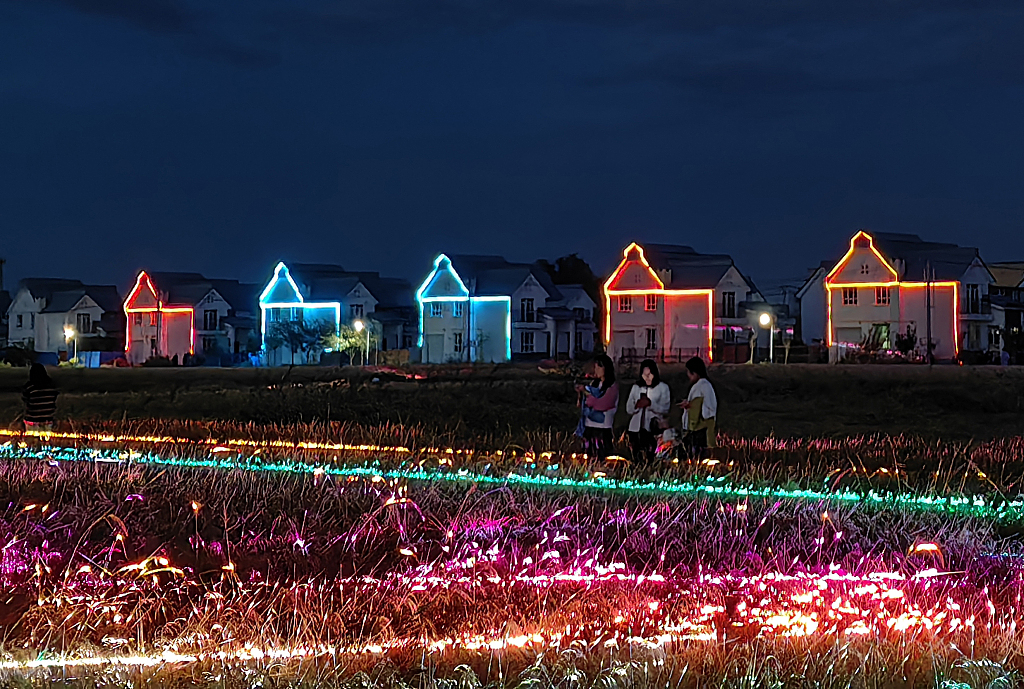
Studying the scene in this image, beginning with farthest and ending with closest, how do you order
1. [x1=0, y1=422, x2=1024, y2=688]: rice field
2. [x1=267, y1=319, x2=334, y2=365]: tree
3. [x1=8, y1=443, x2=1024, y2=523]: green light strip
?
[x1=267, y1=319, x2=334, y2=365]: tree
[x1=8, y1=443, x2=1024, y2=523]: green light strip
[x1=0, y1=422, x2=1024, y2=688]: rice field

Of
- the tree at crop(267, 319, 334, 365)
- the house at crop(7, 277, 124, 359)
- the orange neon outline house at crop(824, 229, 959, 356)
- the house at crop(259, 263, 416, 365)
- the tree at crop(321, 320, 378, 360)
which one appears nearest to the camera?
the orange neon outline house at crop(824, 229, 959, 356)

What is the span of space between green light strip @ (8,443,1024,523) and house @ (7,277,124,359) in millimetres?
83397

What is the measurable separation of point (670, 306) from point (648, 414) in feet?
187

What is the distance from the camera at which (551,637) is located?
7.75 m

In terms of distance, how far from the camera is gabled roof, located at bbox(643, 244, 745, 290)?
239ft

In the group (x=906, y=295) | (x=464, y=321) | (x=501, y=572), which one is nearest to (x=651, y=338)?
(x=464, y=321)

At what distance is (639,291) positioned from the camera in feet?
239

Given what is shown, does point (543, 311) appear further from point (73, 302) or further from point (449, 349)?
point (73, 302)

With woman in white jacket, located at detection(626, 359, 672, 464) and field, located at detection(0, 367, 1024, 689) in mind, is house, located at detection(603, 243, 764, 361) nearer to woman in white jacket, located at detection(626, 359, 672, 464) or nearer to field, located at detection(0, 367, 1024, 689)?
woman in white jacket, located at detection(626, 359, 672, 464)

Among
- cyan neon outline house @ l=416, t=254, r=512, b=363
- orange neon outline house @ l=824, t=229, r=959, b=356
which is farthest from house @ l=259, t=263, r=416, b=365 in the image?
orange neon outline house @ l=824, t=229, r=959, b=356

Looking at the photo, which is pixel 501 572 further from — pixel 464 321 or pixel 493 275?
pixel 493 275

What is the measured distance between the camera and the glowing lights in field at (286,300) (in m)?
82.1

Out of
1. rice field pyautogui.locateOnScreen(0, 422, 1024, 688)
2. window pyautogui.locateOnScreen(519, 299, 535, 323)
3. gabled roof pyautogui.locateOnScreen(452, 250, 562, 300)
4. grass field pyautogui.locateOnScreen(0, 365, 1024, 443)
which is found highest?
gabled roof pyautogui.locateOnScreen(452, 250, 562, 300)

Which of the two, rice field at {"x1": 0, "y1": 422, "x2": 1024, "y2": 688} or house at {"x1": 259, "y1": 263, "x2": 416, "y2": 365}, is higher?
house at {"x1": 259, "y1": 263, "x2": 416, "y2": 365}
